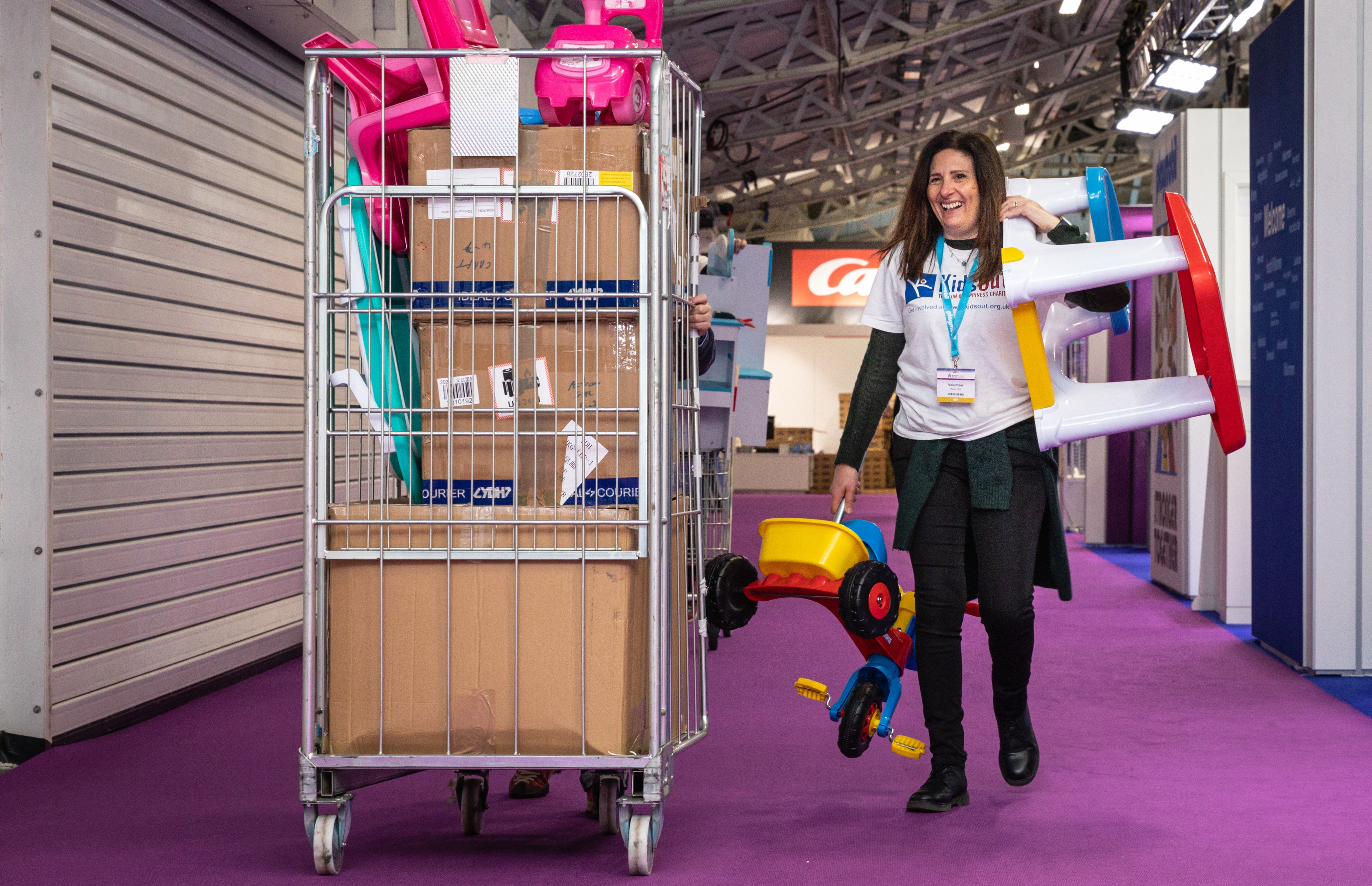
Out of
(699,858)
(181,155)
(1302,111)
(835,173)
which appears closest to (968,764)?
(699,858)

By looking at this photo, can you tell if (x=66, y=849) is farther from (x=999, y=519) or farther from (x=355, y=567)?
(x=999, y=519)

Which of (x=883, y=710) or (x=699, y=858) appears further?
(x=883, y=710)

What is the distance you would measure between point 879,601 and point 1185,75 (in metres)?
10.2

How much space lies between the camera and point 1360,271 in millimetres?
4461

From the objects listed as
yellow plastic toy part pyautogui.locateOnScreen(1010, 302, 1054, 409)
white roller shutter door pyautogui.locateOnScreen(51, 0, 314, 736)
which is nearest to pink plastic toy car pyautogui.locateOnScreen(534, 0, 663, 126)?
yellow plastic toy part pyautogui.locateOnScreen(1010, 302, 1054, 409)

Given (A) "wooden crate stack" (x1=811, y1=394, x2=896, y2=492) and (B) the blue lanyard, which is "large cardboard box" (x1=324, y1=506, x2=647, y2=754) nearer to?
(B) the blue lanyard

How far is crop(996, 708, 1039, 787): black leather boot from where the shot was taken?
2.84m

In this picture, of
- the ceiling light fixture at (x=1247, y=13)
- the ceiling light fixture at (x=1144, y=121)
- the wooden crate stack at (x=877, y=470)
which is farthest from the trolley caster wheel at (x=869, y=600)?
the wooden crate stack at (x=877, y=470)

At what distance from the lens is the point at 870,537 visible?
303cm

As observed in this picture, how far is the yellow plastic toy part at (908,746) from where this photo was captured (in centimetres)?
284

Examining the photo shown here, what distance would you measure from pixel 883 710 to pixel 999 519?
56 centimetres

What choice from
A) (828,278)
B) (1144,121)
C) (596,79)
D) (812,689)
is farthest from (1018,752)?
(828,278)

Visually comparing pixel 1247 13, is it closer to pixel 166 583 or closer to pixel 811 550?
pixel 811 550

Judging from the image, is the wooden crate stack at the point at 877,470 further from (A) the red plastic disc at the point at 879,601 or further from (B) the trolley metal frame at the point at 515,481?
(B) the trolley metal frame at the point at 515,481
